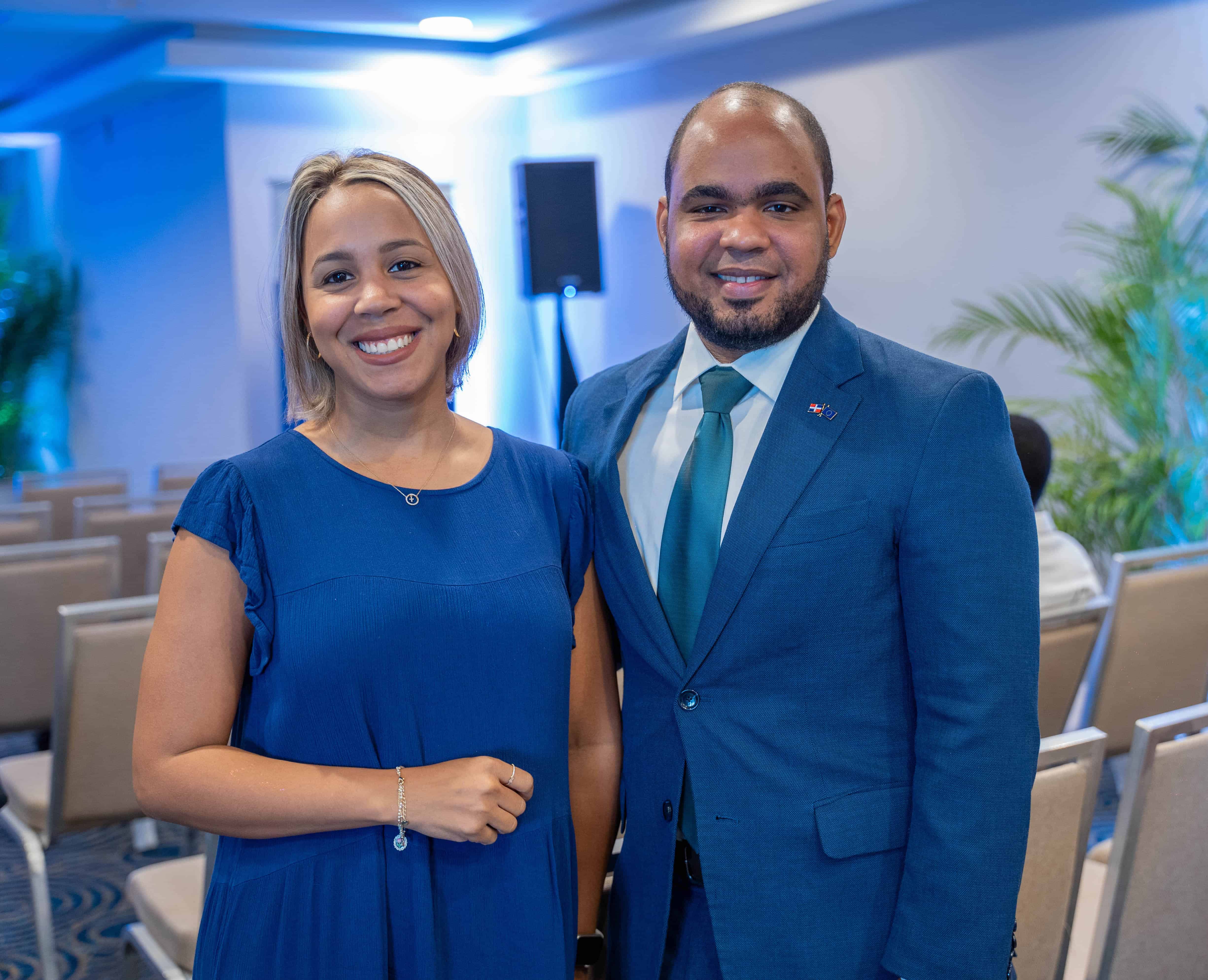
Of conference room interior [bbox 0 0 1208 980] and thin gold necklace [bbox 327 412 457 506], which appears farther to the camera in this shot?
conference room interior [bbox 0 0 1208 980]

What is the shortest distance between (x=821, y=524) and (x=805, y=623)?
129mm

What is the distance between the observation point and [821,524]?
1.43m

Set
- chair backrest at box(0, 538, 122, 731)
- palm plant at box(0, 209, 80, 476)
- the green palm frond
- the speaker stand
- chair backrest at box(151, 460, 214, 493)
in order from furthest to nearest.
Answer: palm plant at box(0, 209, 80, 476), the speaker stand, chair backrest at box(151, 460, 214, 493), the green palm frond, chair backrest at box(0, 538, 122, 731)

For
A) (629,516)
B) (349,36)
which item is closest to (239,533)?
(629,516)

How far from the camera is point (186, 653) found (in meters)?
1.40

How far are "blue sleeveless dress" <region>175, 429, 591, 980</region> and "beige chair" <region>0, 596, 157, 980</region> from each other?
139 centimetres

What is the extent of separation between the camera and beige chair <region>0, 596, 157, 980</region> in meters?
2.71

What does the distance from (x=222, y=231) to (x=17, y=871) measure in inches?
232

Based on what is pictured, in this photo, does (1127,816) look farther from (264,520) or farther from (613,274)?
(613,274)

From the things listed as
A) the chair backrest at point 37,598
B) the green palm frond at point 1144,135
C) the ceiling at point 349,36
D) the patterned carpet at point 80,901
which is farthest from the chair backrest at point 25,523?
the green palm frond at point 1144,135

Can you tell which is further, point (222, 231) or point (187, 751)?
point (222, 231)

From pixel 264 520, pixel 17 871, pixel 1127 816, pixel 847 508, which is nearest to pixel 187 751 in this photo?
pixel 264 520

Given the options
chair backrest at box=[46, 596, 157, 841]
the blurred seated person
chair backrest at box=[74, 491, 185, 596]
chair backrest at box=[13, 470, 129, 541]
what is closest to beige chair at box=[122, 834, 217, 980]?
chair backrest at box=[46, 596, 157, 841]

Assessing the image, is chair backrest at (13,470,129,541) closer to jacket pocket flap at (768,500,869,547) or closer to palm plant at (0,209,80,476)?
palm plant at (0,209,80,476)
